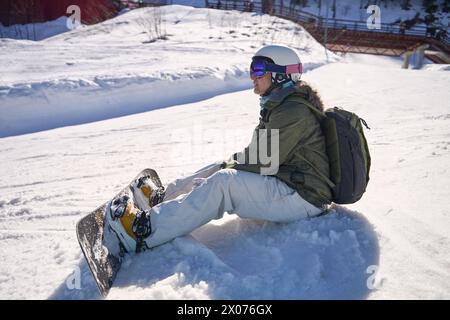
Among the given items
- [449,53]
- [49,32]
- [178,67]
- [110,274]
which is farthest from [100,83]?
[449,53]

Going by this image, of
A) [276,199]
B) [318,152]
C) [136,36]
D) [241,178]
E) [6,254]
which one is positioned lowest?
[6,254]

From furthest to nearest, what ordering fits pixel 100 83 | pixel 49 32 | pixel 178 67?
1. pixel 49 32
2. pixel 178 67
3. pixel 100 83

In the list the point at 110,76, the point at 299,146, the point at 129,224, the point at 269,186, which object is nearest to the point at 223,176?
the point at 269,186

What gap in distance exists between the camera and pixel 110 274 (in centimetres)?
224

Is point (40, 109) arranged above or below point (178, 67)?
below

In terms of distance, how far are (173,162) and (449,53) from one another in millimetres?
24452

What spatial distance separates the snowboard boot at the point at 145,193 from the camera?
2792 millimetres

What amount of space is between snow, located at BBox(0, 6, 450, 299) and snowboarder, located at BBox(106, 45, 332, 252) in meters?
0.15

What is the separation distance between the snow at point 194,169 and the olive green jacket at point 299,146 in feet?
0.80

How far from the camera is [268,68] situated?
8.87 feet

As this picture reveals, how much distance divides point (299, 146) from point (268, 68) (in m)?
0.64

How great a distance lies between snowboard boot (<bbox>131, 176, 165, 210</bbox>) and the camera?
2792 mm

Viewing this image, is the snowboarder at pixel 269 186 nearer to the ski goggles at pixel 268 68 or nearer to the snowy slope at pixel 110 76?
the ski goggles at pixel 268 68

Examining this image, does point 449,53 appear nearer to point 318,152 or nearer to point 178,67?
point 178,67
